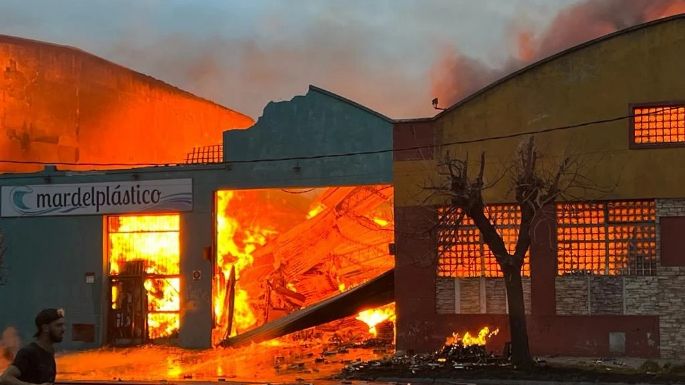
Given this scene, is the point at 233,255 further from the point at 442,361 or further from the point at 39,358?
the point at 39,358

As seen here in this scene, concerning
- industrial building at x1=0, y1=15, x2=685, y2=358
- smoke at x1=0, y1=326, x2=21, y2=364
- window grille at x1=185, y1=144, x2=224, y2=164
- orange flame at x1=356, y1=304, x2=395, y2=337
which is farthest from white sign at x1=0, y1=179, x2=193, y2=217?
orange flame at x1=356, y1=304, x2=395, y2=337

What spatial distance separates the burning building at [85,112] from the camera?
26.0 metres

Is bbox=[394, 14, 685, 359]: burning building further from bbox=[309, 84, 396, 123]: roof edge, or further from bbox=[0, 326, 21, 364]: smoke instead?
bbox=[0, 326, 21, 364]: smoke

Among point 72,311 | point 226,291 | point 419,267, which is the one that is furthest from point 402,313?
point 72,311

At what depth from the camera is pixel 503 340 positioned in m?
18.2

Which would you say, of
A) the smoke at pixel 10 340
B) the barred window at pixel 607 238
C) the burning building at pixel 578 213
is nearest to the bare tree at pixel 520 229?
the burning building at pixel 578 213

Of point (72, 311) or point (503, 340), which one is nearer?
point (503, 340)

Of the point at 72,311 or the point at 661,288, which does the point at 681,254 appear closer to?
the point at 661,288

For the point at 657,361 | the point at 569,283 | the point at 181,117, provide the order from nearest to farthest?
the point at 657,361
the point at 569,283
the point at 181,117

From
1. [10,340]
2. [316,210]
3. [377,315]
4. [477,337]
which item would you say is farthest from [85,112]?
[477,337]

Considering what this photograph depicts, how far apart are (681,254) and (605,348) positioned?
8.91 feet

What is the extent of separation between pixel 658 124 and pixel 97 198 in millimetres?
15144

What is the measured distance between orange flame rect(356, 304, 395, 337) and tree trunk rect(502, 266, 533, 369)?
249 inches

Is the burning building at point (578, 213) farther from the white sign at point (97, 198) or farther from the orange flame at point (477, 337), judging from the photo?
the white sign at point (97, 198)
